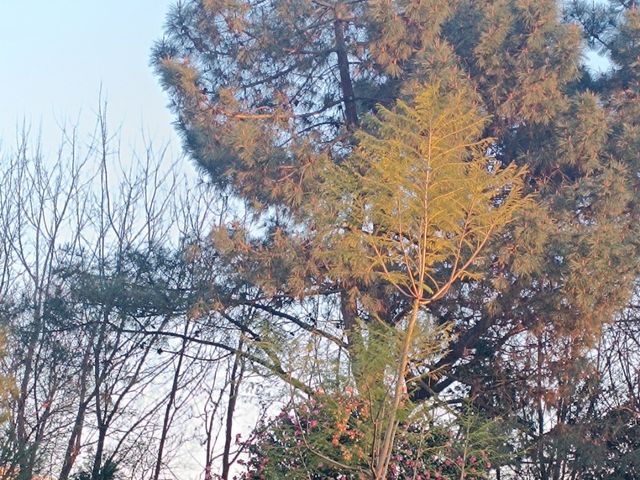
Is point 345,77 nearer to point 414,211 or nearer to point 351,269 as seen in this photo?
point 351,269

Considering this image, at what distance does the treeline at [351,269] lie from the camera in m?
9.64

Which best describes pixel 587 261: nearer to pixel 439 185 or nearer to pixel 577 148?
pixel 577 148

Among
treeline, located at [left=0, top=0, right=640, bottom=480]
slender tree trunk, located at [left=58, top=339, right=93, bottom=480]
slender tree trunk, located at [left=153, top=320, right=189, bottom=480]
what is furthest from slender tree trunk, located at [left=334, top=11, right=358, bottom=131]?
slender tree trunk, located at [left=58, top=339, right=93, bottom=480]

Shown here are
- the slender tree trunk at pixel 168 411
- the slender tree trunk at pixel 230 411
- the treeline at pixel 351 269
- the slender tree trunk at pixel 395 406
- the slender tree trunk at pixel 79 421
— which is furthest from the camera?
the slender tree trunk at pixel 168 411

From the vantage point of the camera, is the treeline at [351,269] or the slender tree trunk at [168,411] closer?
the treeline at [351,269]

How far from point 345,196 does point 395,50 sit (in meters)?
5.11

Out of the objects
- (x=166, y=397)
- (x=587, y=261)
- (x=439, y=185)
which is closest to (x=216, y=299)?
(x=166, y=397)

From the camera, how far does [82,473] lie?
10539mm

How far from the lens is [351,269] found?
983cm

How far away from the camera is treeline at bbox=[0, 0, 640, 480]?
9.64 meters

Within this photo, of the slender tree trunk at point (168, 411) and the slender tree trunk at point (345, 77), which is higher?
the slender tree trunk at point (345, 77)

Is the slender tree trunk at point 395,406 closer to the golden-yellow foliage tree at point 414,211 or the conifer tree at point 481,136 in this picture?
the golden-yellow foliage tree at point 414,211

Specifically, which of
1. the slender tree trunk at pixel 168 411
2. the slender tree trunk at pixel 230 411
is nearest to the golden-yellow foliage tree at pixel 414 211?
the slender tree trunk at pixel 230 411

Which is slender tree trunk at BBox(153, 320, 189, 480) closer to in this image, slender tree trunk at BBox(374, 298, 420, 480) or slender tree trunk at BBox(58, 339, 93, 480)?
slender tree trunk at BBox(58, 339, 93, 480)
